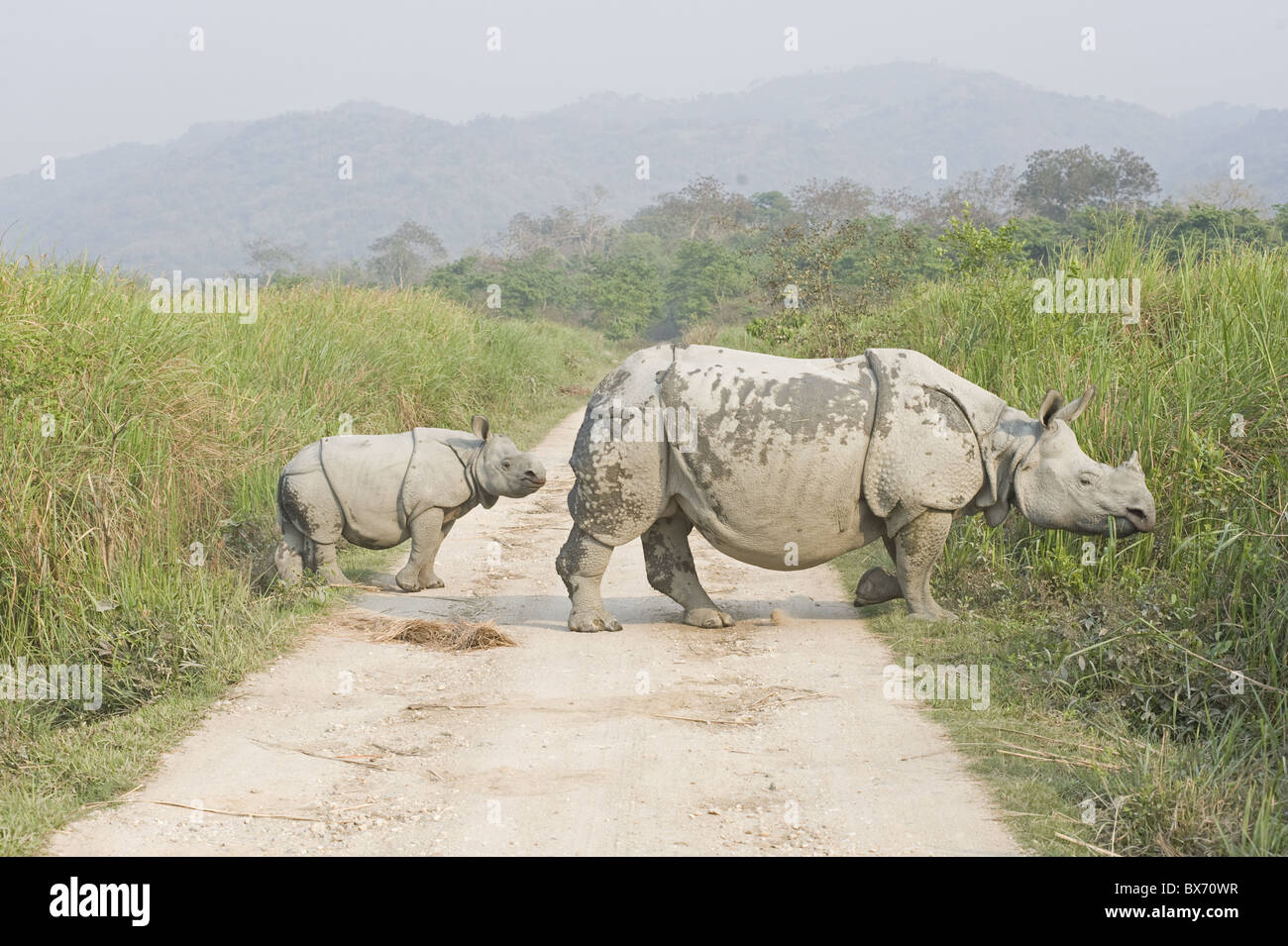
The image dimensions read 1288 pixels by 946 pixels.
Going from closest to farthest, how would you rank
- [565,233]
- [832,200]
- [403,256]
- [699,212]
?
[832,200], [403,256], [699,212], [565,233]

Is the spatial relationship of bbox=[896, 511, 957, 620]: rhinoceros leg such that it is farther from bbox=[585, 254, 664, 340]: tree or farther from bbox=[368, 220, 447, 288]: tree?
bbox=[368, 220, 447, 288]: tree

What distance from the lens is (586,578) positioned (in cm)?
734

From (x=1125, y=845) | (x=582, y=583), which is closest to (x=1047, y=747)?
(x=1125, y=845)

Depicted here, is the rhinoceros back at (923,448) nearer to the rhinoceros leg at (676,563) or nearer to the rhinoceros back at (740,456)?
the rhinoceros back at (740,456)

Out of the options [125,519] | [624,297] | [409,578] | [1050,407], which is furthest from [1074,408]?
[624,297]

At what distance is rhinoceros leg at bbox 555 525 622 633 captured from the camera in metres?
7.27

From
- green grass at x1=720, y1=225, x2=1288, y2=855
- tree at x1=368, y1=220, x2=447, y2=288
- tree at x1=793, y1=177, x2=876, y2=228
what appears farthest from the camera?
tree at x1=368, y1=220, x2=447, y2=288

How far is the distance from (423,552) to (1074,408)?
4.06 meters

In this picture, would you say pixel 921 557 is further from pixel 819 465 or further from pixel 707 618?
pixel 707 618

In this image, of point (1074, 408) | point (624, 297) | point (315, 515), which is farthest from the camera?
point (624, 297)

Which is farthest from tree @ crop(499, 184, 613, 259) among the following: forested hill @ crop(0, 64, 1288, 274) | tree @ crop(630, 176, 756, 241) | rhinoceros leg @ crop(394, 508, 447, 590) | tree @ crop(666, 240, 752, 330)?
rhinoceros leg @ crop(394, 508, 447, 590)

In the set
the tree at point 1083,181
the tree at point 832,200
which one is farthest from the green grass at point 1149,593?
the tree at point 832,200

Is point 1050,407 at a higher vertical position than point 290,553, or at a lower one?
higher

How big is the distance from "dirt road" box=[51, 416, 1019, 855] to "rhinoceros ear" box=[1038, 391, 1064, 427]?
1520 mm
